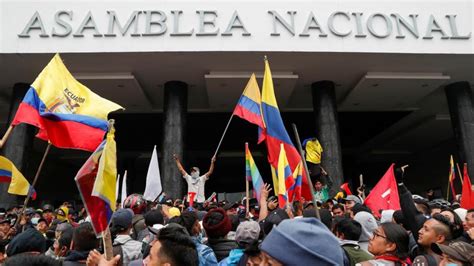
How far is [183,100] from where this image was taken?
45.7 ft

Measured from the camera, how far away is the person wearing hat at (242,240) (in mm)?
3021

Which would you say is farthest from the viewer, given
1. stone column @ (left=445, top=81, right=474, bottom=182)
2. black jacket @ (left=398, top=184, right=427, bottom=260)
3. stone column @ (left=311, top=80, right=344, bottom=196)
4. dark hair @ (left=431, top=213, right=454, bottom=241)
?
stone column @ (left=445, top=81, right=474, bottom=182)

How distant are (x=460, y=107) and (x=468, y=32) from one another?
326 cm

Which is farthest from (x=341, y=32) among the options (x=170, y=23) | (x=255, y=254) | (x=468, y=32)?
(x=255, y=254)

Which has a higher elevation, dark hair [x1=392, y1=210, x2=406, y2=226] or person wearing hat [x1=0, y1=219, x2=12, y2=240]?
person wearing hat [x1=0, y1=219, x2=12, y2=240]

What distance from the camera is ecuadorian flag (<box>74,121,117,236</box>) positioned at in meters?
2.64

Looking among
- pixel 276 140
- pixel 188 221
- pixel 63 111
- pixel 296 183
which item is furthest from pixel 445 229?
pixel 63 111

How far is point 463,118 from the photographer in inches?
552

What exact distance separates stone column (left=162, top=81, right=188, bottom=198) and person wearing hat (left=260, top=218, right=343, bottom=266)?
1124 centimetres

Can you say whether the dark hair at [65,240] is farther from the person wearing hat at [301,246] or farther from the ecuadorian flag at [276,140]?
the person wearing hat at [301,246]

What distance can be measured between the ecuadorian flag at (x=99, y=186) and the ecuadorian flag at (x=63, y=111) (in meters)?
1.86

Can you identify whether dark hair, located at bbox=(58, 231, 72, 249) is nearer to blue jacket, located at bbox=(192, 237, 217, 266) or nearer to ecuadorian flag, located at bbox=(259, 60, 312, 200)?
blue jacket, located at bbox=(192, 237, 217, 266)

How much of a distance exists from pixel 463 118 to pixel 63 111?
13.7 m

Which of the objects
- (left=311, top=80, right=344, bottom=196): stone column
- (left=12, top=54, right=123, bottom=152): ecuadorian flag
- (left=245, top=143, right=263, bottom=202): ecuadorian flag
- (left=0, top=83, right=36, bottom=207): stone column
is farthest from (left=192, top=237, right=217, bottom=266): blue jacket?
(left=0, top=83, right=36, bottom=207): stone column
